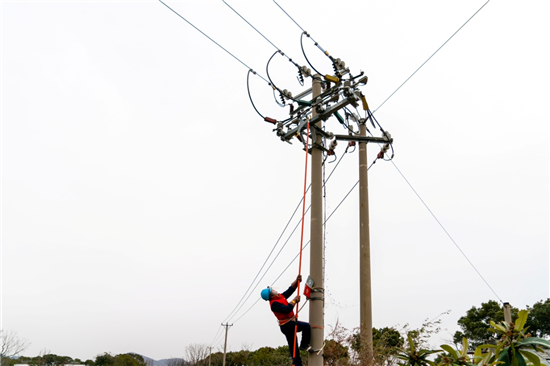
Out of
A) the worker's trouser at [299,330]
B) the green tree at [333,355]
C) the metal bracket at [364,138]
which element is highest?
the metal bracket at [364,138]

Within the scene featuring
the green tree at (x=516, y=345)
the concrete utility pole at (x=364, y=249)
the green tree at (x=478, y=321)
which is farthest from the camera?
the green tree at (x=478, y=321)

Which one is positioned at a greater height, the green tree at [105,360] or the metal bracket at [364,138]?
the metal bracket at [364,138]

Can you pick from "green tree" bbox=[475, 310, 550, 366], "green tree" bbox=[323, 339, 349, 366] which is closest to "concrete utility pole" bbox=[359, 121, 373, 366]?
"green tree" bbox=[323, 339, 349, 366]

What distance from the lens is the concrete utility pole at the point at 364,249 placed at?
8492 millimetres

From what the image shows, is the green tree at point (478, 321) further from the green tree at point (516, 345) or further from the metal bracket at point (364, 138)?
the green tree at point (516, 345)

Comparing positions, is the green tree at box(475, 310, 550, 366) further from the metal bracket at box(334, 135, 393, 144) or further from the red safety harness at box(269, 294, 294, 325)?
the metal bracket at box(334, 135, 393, 144)

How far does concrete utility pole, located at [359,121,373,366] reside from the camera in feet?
27.9

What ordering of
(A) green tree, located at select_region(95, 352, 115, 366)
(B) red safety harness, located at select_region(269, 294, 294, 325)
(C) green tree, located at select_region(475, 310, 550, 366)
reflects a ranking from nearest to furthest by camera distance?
(C) green tree, located at select_region(475, 310, 550, 366) < (B) red safety harness, located at select_region(269, 294, 294, 325) < (A) green tree, located at select_region(95, 352, 115, 366)

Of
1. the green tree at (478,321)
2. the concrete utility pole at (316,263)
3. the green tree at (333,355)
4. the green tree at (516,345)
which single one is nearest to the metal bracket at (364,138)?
the concrete utility pole at (316,263)

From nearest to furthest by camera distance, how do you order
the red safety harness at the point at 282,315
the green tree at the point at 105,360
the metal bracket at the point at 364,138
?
the red safety harness at the point at 282,315 → the metal bracket at the point at 364,138 → the green tree at the point at 105,360

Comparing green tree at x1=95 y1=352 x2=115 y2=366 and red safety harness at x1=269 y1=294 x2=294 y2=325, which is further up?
red safety harness at x1=269 y1=294 x2=294 y2=325

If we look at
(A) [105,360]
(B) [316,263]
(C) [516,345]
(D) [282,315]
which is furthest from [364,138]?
(A) [105,360]

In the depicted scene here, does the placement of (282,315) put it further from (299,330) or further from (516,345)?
(516,345)

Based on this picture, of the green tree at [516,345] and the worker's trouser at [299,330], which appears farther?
the worker's trouser at [299,330]
